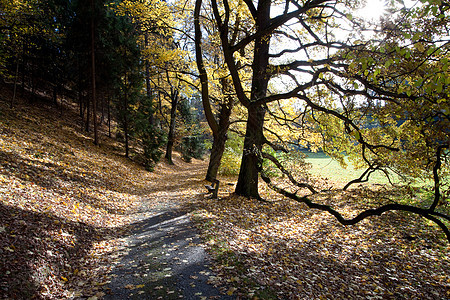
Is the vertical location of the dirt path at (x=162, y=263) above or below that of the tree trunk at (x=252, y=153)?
below

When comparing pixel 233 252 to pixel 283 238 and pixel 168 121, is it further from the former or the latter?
pixel 168 121

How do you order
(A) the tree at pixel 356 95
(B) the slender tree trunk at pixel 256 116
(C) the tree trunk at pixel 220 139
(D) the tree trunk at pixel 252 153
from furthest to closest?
1. (C) the tree trunk at pixel 220 139
2. (D) the tree trunk at pixel 252 153
3. (B) the slender tree trunk at pixel 256 116
4. (A) the tree at pixel 356 95

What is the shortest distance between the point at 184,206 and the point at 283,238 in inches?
148

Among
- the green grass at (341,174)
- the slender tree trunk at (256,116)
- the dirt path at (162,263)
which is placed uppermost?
the slender tree trunk at (256,116)

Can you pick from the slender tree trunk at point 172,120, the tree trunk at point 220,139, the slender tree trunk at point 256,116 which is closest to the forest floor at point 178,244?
the slender tree trunk at point 256,116

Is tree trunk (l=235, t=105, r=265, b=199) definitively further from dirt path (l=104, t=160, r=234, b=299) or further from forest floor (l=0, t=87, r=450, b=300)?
dirt path (l=104, t=160, r=234, b=299)

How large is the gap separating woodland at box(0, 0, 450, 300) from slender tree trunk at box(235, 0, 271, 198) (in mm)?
58

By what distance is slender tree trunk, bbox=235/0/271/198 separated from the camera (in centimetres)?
870

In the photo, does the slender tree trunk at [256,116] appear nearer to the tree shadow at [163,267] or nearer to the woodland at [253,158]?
the woodland at [253,158]

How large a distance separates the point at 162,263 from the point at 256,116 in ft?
20.4

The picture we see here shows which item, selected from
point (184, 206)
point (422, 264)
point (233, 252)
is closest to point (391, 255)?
point (422, 264)

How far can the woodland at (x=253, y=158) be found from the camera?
150 inches

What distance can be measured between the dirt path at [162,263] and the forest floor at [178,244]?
0.02 metres

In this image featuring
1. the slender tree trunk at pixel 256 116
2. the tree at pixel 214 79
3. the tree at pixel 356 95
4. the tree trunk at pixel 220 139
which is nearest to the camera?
the tree at pixel 356 95
